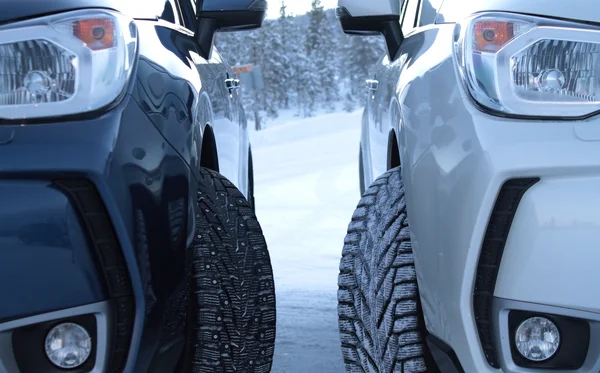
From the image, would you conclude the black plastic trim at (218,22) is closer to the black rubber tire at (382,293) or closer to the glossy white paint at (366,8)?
the glossy white paint at (366,8)

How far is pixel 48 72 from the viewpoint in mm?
1413

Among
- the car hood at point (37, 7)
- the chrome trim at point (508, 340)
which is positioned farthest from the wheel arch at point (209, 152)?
the chrome trim at point (508, 340)

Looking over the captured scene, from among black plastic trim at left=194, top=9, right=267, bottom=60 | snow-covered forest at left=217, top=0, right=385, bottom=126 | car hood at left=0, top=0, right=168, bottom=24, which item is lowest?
car hood at left=0, top=0, right=168, bottom=24

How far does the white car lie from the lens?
135 centimetres

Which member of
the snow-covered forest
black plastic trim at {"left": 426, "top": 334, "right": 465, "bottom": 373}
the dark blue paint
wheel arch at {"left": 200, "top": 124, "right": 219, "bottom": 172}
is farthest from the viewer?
the snow-covered forest

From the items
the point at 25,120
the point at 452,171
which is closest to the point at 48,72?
the point at 25,120

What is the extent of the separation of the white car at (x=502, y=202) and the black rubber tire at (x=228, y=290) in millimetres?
332

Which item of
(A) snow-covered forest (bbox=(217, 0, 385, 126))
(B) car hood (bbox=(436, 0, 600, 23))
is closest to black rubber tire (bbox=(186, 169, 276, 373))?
(B) car hood (bbox=(436, 0, 600, 23))

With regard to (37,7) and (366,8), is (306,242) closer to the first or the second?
(366,8)

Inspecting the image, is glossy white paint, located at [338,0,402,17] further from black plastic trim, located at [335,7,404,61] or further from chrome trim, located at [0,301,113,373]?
chrome trim, located at [0,301,113,373]

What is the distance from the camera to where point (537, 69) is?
1446 mm

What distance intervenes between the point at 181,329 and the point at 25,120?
23.0 inches

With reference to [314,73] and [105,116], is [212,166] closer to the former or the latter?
[105,116]

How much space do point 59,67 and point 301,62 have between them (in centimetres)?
8512
